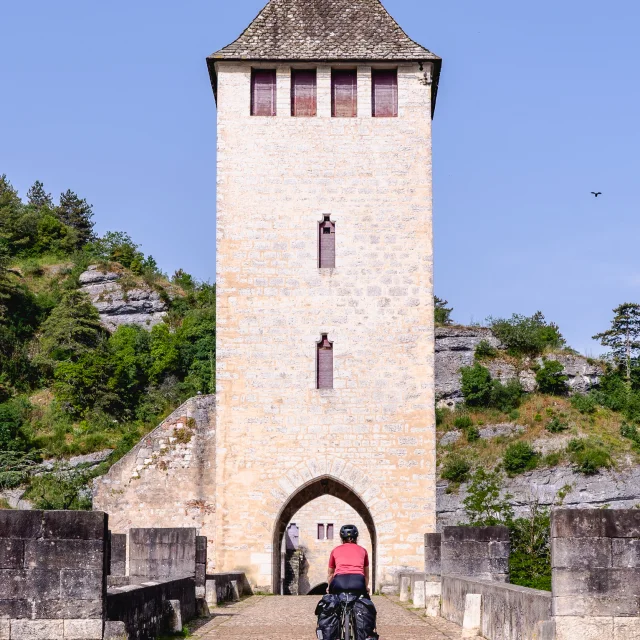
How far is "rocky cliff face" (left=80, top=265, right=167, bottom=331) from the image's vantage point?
2207 inches

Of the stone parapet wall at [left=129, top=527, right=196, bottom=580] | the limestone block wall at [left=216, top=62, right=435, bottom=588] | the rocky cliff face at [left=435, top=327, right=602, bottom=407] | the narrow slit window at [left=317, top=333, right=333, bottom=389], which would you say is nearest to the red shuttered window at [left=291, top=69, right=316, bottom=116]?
the limestone block wall at [left=216, top=62, right=435, bottom=588]

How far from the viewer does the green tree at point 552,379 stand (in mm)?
56781

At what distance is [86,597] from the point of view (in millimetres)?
9211

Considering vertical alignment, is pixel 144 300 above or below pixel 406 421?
above

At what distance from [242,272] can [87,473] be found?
21291 mm

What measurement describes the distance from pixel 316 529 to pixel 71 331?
21808mm

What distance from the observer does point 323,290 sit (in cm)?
2227

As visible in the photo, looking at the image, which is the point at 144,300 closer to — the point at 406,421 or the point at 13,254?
the point at 13,254

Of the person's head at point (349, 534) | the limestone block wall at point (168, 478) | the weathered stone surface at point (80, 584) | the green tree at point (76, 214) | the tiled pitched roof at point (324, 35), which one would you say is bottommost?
the weathered stone surface at point (80, 584)

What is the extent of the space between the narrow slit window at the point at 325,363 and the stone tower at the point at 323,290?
2 cm

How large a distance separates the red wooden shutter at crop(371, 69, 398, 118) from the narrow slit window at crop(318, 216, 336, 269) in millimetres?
2340

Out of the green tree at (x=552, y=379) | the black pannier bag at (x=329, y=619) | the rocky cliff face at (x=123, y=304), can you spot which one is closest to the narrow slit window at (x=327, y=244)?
the black pannier bag at (x=329, y=619)

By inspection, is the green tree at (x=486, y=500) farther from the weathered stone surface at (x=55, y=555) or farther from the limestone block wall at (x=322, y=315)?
the weathered stone surface at (x=55, y=555)

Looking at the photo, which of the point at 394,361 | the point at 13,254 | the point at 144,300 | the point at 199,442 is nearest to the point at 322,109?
the point at 394,361
